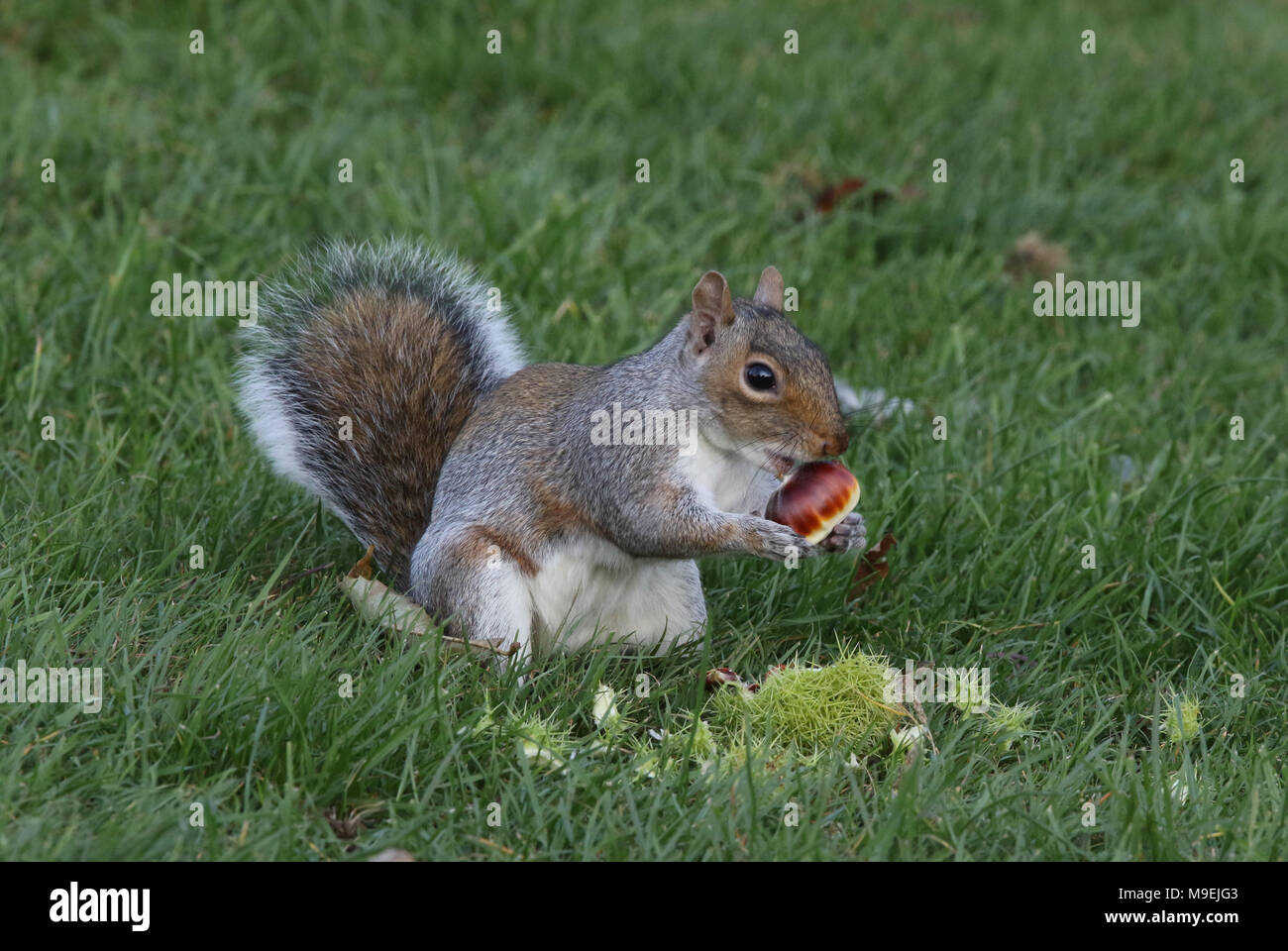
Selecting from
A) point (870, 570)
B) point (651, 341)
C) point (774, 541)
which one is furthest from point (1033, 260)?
point (774, 541)

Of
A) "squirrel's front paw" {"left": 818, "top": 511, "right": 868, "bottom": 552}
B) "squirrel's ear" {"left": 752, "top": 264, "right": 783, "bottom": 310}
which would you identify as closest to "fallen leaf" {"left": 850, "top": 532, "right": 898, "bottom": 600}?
"squirrel's front paw" {"left": 818, "top": 511, "right": 868, "bottom": 552}

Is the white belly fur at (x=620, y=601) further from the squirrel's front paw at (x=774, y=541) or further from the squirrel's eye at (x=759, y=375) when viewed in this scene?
the squirrel's eye at (x=759, y=375)

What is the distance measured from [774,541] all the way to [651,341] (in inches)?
47.6

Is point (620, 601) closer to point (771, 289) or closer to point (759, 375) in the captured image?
point (759, 375)

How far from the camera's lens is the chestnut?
94.0 inches

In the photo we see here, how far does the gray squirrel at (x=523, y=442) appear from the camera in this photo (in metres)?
2.38

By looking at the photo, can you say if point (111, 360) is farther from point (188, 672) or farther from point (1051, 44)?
point (1051, 44)

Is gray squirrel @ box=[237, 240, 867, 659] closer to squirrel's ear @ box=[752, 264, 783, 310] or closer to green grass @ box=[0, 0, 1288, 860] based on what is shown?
squirrel's ear @ box=[752, 264, 783, 310]

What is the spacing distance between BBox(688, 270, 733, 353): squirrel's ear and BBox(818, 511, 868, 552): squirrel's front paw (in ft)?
1.19

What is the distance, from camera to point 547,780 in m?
2.11

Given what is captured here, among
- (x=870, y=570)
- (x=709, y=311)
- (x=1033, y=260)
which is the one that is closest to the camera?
(x=709, y=311)

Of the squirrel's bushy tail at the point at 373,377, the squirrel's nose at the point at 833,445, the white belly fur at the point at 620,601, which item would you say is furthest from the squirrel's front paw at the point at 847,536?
the squirrel's bushy tail at the point at 373,377

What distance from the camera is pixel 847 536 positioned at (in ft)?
8.11
